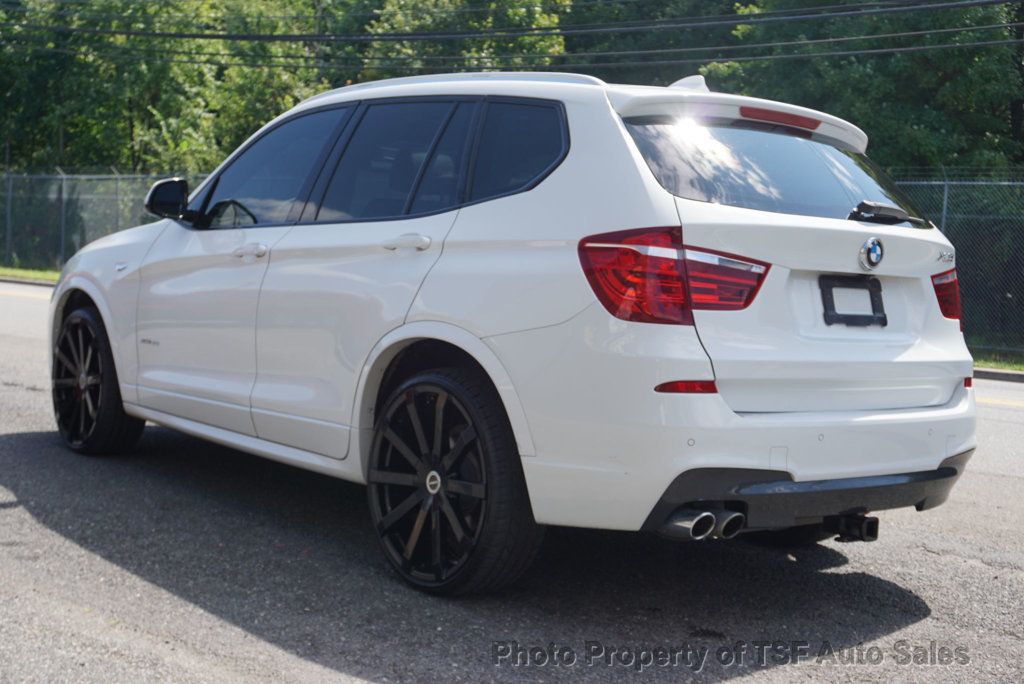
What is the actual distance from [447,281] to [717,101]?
1128 millimetres

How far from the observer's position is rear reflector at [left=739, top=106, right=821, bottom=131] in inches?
176

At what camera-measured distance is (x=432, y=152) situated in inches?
194

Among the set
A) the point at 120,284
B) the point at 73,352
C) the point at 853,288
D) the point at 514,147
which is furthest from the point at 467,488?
the point at 73,352

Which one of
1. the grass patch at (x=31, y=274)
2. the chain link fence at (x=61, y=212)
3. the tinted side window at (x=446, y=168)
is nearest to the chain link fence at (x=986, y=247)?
the tinted side window at (x=446, y=168)

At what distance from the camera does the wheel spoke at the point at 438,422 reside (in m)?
4.47

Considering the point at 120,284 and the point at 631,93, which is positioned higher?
the point at 631,93

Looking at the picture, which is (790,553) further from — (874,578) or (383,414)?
(383,414)

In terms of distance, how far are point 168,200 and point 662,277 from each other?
3.10m

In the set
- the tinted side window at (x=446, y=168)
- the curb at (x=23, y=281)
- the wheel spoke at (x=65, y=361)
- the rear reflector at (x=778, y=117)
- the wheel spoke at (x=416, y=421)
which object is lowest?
the curb at (x=23, y=281)

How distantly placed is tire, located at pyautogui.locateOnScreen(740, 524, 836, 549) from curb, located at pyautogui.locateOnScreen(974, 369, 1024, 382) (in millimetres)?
11164

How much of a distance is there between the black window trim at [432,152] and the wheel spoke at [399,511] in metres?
1.04

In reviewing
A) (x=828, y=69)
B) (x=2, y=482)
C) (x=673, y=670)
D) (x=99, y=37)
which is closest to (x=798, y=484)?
(x=673, y=670)

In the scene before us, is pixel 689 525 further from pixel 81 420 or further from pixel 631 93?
pixel 81 420

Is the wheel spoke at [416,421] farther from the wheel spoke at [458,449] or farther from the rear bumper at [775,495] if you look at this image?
the rear bumper at [775,495]
